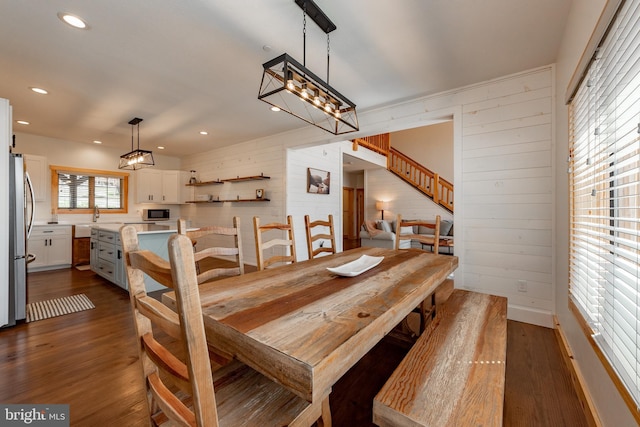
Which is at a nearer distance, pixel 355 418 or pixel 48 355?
pixel 355 418

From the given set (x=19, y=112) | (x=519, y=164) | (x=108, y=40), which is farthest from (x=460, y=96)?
(x=19, y=112)

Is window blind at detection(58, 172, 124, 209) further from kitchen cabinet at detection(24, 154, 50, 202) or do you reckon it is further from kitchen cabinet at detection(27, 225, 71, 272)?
kitchen cabinet at detection(27, 225, 71, 272)

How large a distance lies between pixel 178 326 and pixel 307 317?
456mm

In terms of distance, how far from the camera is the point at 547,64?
2.73 m

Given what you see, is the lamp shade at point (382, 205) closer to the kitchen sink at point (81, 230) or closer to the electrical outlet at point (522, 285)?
the electrical outlet at point (522, 285)

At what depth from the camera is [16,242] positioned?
2736 mm

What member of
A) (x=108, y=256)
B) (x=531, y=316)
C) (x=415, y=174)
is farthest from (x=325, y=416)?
(x=415, y=174)

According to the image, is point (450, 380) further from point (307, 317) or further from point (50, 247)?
point (50, 247)

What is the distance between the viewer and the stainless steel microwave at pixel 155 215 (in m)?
6.67

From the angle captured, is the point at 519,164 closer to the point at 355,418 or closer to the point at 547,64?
the point at 547,64

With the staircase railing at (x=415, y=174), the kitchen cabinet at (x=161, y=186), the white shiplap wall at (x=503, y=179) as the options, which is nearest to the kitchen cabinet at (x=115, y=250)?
the kitchen cabinet at (x=161, y=186)

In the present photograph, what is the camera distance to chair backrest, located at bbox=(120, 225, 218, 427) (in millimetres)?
563

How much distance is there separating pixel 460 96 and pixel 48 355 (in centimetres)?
481

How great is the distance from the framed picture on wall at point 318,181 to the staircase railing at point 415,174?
1560mm
